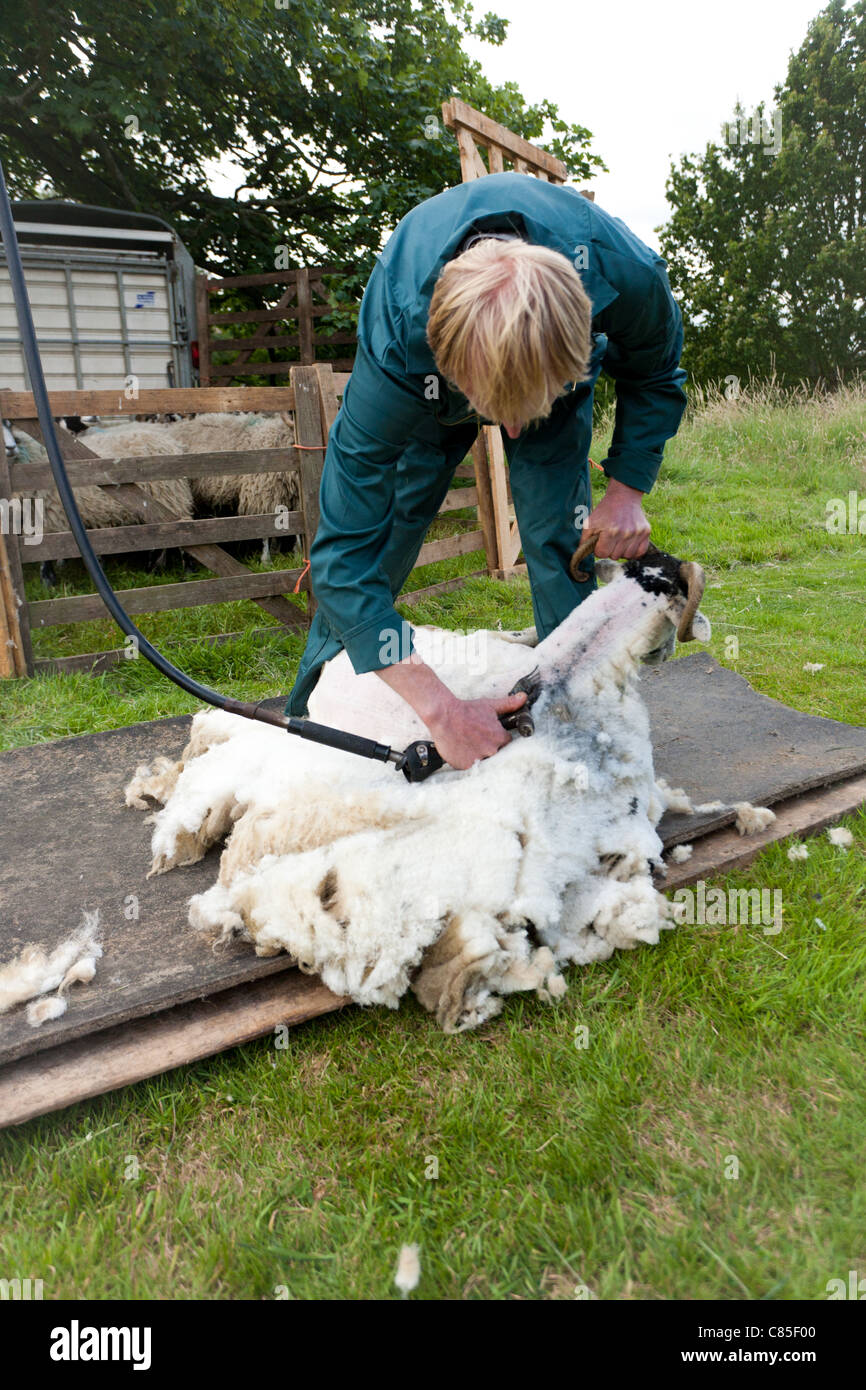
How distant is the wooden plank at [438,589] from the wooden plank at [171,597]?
78 cm

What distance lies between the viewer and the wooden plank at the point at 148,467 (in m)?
4.08

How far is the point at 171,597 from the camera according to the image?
445 centimetres

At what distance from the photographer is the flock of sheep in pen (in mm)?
5457

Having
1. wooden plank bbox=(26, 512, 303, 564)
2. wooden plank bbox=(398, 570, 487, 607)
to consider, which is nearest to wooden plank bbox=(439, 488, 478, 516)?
wooden plank bbox=(398, 570, 487, 607)

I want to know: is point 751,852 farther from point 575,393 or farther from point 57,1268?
Result: point 57,1268

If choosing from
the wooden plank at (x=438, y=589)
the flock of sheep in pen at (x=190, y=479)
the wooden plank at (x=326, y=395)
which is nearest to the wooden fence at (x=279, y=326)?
the flock of sheep in pen at (x=190, y=479)

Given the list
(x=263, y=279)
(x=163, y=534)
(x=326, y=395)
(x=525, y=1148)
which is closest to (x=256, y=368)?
(x=263, y=279)

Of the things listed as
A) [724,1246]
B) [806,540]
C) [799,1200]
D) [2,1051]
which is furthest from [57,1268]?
[806,540]

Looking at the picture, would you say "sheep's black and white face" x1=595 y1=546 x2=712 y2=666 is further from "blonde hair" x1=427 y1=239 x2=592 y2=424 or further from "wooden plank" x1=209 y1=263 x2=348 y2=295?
"wooden plank" x1=209 y1=263 x2=348 y2=295

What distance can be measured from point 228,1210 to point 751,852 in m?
1.58

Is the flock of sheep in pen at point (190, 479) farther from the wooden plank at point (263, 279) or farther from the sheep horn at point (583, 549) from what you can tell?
the wooden plank at point (263, 279)

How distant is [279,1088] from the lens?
184 cm

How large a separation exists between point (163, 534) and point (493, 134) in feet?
10.2

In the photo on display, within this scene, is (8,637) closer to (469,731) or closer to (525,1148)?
(469,731)
